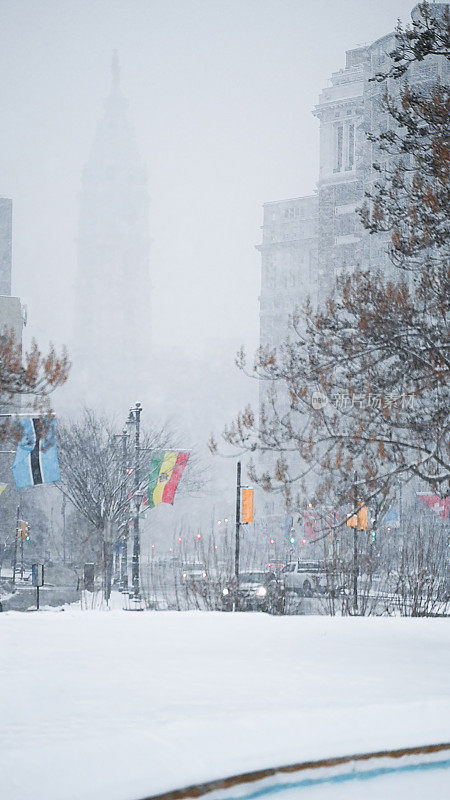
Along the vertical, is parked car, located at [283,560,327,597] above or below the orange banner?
below

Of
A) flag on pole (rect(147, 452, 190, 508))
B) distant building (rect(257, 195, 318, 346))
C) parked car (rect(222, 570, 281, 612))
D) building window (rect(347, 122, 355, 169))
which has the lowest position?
parked car (rect(222, 570, 281, 612))

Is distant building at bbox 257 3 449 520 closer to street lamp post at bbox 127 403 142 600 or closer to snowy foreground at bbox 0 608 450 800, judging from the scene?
street lamp post at bbox 127 403 142 600

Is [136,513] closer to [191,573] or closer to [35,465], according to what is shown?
[35,465]

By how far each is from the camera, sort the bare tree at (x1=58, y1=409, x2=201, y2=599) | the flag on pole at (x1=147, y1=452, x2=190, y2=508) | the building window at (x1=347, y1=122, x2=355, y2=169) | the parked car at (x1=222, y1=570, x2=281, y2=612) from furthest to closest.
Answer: the building window at (x1=347, y1=122, x2=355, y2=169), the bare tree at (x1=58, y1=409, x2=201, y2=599), the flag on pole at (x1=147, y1=452, x2=190, y2=508), the parked car at (x1=222, y1=570, x2=281, y2=612)

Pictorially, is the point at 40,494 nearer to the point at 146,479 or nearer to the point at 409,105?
the point at 146,479

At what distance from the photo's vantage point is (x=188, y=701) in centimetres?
597

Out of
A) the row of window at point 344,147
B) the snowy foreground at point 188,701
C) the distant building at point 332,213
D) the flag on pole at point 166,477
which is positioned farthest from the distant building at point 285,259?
the snowy foreground at point 188,701

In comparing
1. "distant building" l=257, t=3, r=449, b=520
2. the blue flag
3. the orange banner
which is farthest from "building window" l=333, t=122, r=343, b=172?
the blue flag

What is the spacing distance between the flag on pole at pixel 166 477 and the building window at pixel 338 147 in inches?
4309

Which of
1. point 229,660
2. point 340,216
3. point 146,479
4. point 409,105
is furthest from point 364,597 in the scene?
point 340,216

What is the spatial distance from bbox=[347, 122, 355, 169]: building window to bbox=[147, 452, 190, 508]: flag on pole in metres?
109

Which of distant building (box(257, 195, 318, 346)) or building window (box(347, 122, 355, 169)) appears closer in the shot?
building window (box(347, 122, 355, 169))

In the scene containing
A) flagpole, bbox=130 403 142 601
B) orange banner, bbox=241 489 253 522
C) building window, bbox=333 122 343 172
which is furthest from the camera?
building window, bbox=333 122 343 172

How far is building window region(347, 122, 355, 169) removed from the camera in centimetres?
13688
